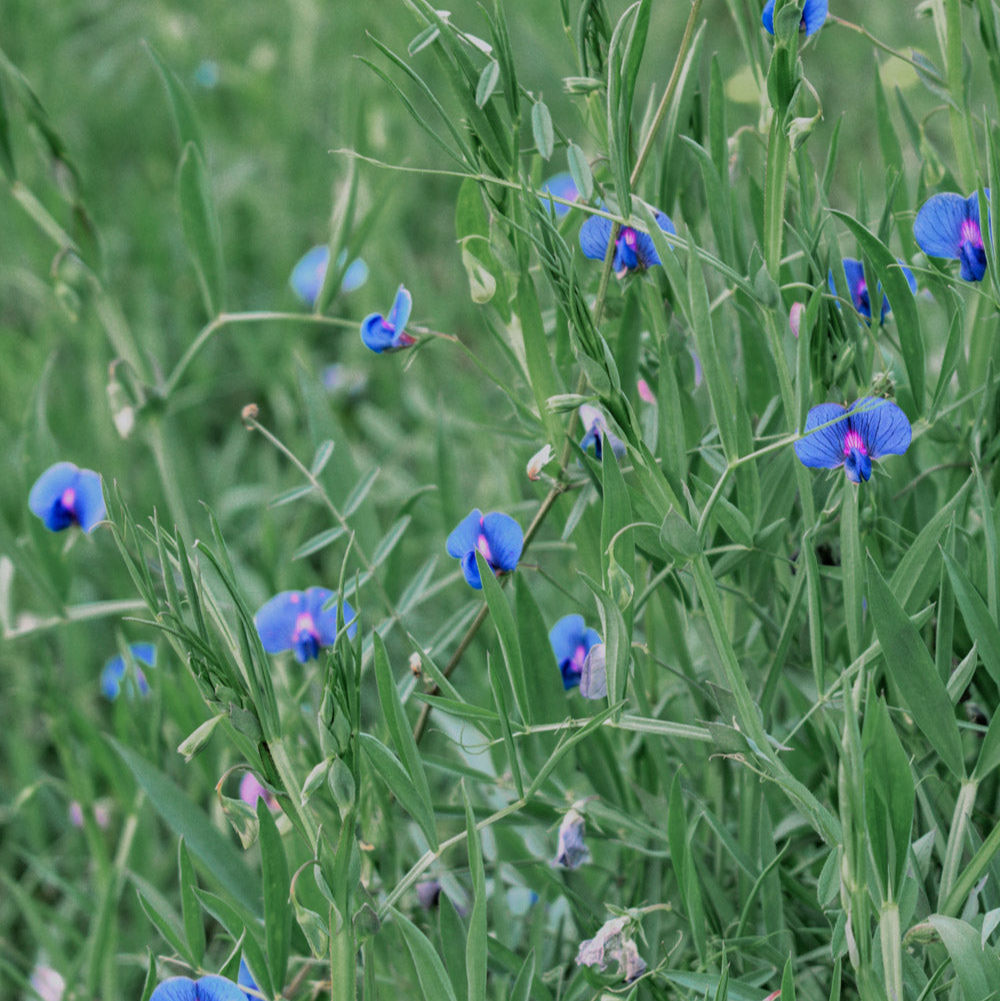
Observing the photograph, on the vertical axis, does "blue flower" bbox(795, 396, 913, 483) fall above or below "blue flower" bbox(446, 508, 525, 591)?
above

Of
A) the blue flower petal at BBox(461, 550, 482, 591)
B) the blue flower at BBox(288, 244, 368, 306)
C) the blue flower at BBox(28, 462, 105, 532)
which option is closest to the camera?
the blue flower petal at BBox(461, 550, 482, 591)

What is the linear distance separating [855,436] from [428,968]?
1.37ft

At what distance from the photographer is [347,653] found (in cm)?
70

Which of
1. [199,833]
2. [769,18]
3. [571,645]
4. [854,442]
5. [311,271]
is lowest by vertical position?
[199,833]

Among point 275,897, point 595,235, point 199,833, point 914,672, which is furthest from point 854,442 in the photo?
point 199,833

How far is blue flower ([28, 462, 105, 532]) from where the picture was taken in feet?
3.48

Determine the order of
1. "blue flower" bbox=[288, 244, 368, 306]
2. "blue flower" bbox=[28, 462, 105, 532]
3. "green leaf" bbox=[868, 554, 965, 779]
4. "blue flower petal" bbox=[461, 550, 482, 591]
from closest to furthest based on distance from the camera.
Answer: "green leaf" bbox=[868, 554, 965, 779] → "blue flower petal" bbox=[461, 550, 482, 591] → "blue flower" bbox=[28, 462, 105, 532] → "blue flower" bbox=[288, 244, 368, 306]

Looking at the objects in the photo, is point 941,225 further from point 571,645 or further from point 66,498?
point 66,498

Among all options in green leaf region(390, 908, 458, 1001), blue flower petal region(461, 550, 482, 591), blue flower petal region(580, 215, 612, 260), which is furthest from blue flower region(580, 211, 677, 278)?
green leaf region(390, 908, 458, 1001)

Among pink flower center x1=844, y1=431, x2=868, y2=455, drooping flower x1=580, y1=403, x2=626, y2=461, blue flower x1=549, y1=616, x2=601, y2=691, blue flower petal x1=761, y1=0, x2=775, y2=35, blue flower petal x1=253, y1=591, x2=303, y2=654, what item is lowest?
blue flower x1=549, y1=616, x2=601, y2=691

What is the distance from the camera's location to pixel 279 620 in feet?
3.22

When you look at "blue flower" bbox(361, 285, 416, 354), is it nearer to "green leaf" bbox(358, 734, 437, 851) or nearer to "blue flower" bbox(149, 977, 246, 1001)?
"green leaf" bbox(358, 734, 437, 851)

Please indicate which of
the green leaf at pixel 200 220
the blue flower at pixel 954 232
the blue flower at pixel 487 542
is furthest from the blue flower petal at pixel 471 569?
the green leaf at pixel 200 220

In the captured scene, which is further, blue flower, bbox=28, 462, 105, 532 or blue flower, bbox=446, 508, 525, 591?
blue flower, bbox=28, 462, 105, 532
